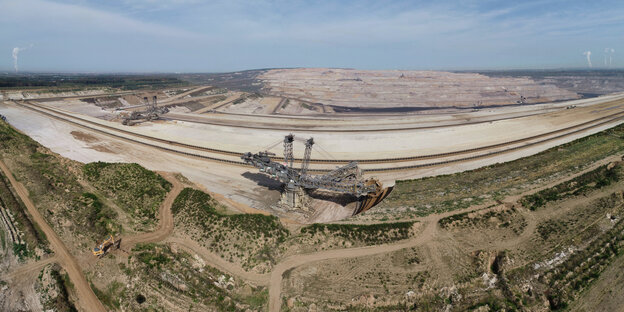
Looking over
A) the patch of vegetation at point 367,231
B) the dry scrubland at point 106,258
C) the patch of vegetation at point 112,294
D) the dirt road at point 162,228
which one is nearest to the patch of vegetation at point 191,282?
the dry scrubland at point 106,258

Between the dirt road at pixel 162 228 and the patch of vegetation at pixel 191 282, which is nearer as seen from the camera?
the patch of vegetation at pixel 191 282

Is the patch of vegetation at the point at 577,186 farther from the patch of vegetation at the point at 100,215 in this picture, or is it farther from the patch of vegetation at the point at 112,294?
the patch of vegetation at the point at 100,215

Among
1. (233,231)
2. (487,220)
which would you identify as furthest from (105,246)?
(487,220)

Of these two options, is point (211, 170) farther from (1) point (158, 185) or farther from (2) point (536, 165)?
(2) point (536, 165)

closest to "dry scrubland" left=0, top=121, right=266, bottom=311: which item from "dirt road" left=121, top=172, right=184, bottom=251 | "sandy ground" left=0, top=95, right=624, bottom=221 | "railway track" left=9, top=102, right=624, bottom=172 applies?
"dirt road" left=121, top=172, right=184, bottom=251

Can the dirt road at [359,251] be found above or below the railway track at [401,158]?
below

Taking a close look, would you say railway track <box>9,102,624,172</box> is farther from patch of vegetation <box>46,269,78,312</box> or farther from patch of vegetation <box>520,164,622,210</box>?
patch of vegetation <box>46,269,78,312</box>

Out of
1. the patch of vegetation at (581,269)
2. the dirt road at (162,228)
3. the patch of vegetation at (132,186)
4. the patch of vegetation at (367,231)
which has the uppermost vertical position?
the patch of vegetation at (132,186)
